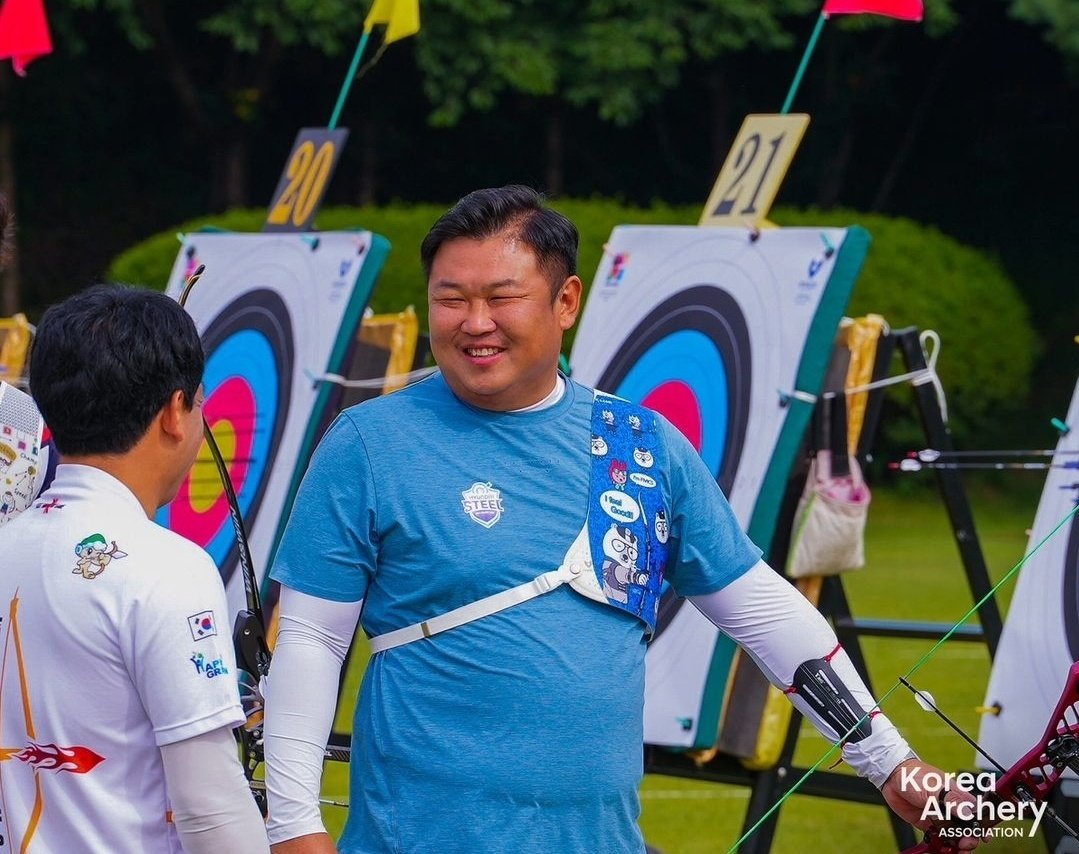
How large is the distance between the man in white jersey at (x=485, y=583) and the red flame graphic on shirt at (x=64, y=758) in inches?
12.6

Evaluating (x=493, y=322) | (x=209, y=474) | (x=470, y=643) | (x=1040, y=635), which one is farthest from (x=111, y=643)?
(x=209, y=474)

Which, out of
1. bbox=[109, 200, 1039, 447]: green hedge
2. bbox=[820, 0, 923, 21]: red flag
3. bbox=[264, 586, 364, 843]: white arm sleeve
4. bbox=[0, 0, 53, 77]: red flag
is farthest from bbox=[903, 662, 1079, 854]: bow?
bbox=[109, 200, 1039, 447]: green hedge

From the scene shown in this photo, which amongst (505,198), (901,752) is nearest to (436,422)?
(505,198)

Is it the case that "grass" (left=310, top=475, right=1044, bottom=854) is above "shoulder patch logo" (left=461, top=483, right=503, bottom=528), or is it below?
below

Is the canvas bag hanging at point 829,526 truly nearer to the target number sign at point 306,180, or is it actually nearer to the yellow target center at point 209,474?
the yellow target center at point 209,474

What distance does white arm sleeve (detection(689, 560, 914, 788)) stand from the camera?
2.31m

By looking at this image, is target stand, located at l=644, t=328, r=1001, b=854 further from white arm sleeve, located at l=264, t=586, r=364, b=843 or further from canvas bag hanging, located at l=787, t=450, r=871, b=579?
white arm sleeve, located at l=264, t=586, r=364, b=843

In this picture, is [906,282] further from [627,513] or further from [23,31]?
[627,513]

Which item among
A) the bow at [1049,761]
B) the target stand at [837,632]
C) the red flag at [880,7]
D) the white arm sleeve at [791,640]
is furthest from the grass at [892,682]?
the white arm sleeve at [791,640]

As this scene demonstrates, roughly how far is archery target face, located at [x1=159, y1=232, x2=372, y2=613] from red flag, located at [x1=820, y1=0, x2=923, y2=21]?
1.39m

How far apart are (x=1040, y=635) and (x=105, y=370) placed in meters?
2.19

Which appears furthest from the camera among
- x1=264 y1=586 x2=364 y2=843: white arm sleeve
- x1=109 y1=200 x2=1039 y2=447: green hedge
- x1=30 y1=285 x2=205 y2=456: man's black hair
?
x1=109 y1=200 x2=1039 y2=447: green hedge

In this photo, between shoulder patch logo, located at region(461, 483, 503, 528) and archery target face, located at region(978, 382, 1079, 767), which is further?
archery target face, located at region(978, 382, 1079, 767)

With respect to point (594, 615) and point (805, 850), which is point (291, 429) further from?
point (594, 615)
